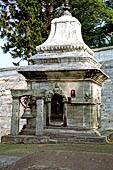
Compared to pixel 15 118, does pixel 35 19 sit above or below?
above

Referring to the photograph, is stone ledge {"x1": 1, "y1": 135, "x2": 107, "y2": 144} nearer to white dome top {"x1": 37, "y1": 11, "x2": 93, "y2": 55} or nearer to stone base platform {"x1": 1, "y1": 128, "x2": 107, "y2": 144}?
stone base platform {"x1": 1, "y1": 128, "x2": 107, "y2": 144}

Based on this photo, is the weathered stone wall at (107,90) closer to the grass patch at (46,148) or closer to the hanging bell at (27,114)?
the hanging bell at (27,114)

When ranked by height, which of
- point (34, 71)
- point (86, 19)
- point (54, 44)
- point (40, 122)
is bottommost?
point (40, 122)

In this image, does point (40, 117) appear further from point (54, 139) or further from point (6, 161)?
point (6, 161)

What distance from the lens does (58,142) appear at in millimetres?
7371

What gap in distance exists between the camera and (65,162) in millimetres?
3680

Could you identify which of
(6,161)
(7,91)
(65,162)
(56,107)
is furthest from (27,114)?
(7,91)

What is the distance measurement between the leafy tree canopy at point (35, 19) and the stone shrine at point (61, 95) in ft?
35.6

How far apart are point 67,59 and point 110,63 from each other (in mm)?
7885

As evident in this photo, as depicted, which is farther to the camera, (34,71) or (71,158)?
(34,71)

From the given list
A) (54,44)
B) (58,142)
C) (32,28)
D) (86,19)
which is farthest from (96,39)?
(58,142)

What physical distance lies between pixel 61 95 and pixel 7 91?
378 inches

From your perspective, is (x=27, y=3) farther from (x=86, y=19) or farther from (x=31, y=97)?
(x=31, y=97)

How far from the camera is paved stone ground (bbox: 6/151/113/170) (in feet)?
11.5
